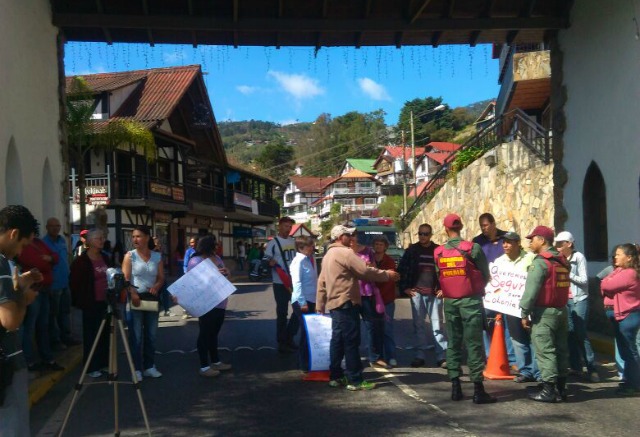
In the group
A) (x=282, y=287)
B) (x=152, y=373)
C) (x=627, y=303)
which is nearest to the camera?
(x=627, y=303)

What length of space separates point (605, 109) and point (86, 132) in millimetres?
20677

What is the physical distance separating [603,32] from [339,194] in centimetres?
9162

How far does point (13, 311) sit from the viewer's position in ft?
12.9

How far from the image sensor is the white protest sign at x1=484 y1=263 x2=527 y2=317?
27.9 feet

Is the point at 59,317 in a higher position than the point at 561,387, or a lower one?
higher

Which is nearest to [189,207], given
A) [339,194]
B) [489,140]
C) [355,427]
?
[489,140]

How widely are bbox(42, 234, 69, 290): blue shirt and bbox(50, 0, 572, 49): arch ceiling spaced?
145 inches

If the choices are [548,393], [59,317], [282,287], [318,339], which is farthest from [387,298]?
[59,317]

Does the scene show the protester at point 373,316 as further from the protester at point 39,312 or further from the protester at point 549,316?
the protester at point 39,312

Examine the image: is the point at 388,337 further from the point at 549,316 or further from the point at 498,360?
the point at 549,316

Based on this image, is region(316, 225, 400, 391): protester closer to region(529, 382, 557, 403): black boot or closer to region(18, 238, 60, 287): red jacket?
region(529, 382, 557, 403): black boot

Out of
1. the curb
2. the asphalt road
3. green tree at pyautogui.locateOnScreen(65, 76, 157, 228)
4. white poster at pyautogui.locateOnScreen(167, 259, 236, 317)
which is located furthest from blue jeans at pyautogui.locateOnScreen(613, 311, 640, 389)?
green tree at pyautogui.locateOnScreen(65, 76, 157, 228)

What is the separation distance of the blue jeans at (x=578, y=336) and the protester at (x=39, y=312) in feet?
20.4

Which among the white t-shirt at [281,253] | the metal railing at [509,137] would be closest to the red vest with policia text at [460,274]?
the white t-shirt at [281,253]
